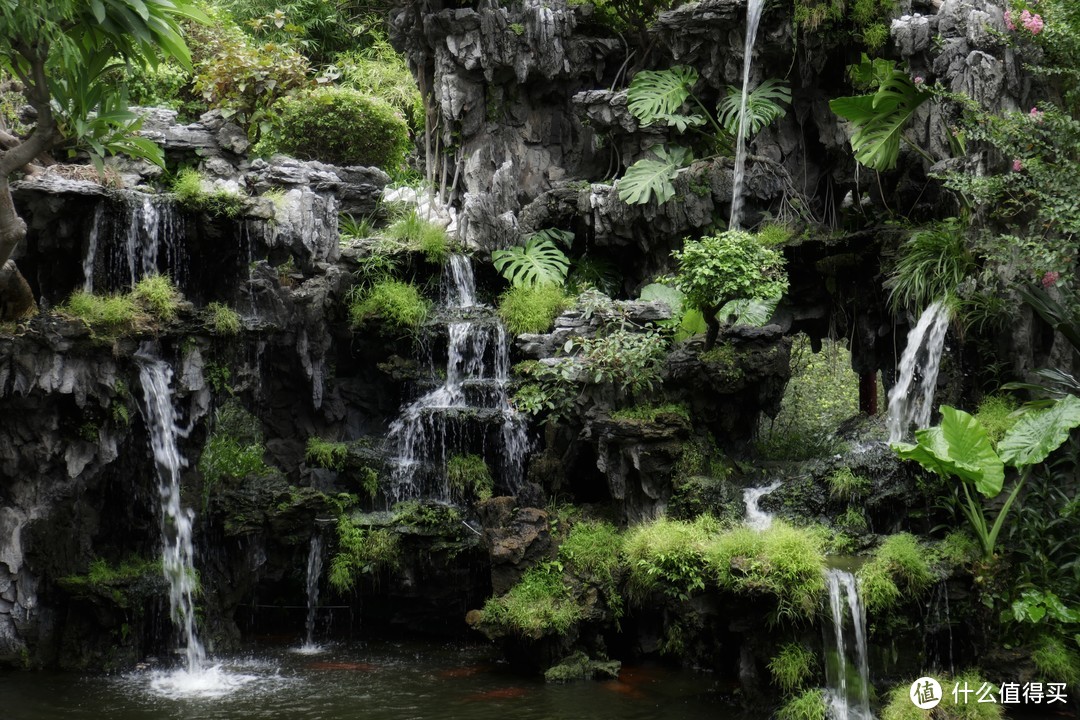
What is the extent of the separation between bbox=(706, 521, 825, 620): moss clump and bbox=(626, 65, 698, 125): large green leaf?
8282 mm

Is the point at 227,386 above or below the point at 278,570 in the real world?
above

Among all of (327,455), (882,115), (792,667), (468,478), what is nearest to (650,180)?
(882,115)

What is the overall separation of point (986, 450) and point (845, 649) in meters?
2.52

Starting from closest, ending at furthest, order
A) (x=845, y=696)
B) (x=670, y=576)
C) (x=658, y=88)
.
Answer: (x=845, y=696)
(x=670, y=576)
(x=658, y=88)

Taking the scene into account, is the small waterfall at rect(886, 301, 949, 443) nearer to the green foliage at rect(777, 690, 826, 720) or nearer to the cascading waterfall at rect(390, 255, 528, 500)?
the green foliage at rect(777, 690, 826, 720)

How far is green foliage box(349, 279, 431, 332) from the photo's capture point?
47.2ft

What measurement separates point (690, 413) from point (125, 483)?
23.9 ft

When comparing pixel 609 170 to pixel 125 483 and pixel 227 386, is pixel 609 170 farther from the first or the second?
pixel 125 483

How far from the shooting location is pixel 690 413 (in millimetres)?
12781

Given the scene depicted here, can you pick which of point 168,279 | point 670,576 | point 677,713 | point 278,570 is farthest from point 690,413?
point 168,279

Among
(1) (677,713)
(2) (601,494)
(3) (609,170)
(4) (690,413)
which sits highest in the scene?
(3) (609,170)

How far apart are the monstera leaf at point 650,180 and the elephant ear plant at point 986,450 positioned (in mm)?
6517

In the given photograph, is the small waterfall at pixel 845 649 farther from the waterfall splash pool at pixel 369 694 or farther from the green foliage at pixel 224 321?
the green foliage at pixel 224 321

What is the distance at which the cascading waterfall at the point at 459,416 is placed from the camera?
1348 centimetres
